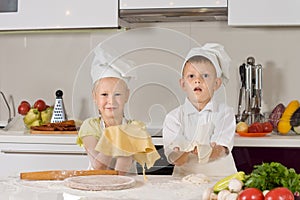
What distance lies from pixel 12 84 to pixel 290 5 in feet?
5.22

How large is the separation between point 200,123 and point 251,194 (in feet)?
1.84

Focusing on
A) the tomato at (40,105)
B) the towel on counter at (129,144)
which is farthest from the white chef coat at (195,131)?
the tomato at (40,105)

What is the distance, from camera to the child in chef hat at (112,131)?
1.58 m

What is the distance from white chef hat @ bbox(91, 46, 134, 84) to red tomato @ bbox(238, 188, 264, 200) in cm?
60

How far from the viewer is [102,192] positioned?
1.38m

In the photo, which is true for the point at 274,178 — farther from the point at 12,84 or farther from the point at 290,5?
the point at 12,84

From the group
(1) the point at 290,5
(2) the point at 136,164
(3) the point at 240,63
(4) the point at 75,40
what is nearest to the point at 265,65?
(3) the point at 240,63

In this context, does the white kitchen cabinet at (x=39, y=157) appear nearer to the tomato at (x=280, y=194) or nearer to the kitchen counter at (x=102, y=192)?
the kitchen counter at (x=102, y=192)

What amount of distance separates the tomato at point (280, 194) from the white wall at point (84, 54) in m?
1.83

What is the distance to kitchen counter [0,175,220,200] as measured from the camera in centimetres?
132

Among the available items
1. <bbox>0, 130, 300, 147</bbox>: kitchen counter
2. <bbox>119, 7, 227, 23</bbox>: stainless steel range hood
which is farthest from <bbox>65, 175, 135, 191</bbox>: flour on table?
<bbox>119, 7, 227, 23</bbox>: stainless steel range hood

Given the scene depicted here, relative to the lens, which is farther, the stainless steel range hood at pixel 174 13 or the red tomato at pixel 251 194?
the stainless steel range hood at pixel 174 13

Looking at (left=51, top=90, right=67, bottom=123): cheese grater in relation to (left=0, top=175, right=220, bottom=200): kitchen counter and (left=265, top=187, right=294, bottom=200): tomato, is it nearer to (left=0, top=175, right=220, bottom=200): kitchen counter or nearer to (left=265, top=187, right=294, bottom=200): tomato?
(left=0, top=175, right=220, bottom=200): kitchen counter

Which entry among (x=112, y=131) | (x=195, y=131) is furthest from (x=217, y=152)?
(x=112, y=131)
